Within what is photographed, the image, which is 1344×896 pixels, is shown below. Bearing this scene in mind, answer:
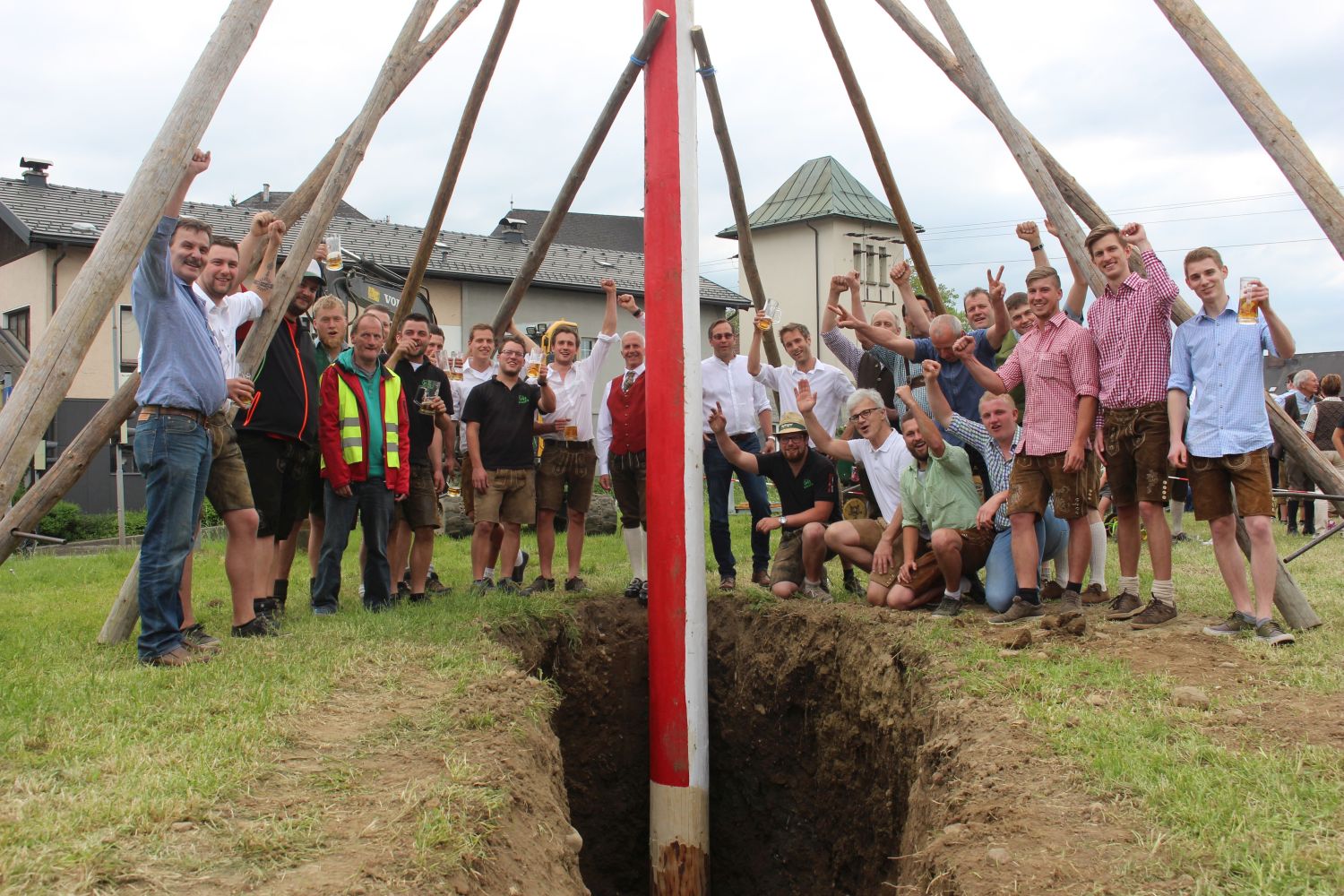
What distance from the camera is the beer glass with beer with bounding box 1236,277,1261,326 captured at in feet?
15.4

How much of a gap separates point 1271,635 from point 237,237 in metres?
19.3

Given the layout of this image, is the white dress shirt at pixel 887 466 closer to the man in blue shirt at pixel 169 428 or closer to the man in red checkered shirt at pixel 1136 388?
the man in red checkered shirt at pixel 1136 388

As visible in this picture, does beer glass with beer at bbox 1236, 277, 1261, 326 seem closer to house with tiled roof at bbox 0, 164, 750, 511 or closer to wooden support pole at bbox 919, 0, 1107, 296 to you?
wooden support pole at bbox 919, 0, 1107, 296

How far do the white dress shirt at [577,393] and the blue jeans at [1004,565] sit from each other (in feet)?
8.59

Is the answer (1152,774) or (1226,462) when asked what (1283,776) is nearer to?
(1152,774)

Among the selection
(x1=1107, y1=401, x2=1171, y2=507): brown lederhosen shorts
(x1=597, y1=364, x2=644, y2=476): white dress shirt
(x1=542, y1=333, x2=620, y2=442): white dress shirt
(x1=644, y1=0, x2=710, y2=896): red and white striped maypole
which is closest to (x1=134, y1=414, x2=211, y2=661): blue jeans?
(x1=644, y1=0, x2=710, y2=896): red and white striped maypole

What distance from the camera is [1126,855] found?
2.81 metres

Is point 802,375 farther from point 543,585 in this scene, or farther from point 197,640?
point 197,640

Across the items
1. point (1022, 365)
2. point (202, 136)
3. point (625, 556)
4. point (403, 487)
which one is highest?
point (202, 136)

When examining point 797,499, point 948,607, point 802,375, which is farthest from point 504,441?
point 948,607

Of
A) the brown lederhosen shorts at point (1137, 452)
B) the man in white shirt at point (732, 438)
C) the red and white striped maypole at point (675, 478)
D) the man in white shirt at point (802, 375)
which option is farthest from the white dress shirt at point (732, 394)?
the brown lederhosen shorts at point (1137, 452)

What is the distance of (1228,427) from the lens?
16.2ft

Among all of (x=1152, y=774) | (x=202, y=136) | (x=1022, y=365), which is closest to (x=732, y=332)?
(x=1022, y=365)

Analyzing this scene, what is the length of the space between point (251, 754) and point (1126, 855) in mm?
2588
